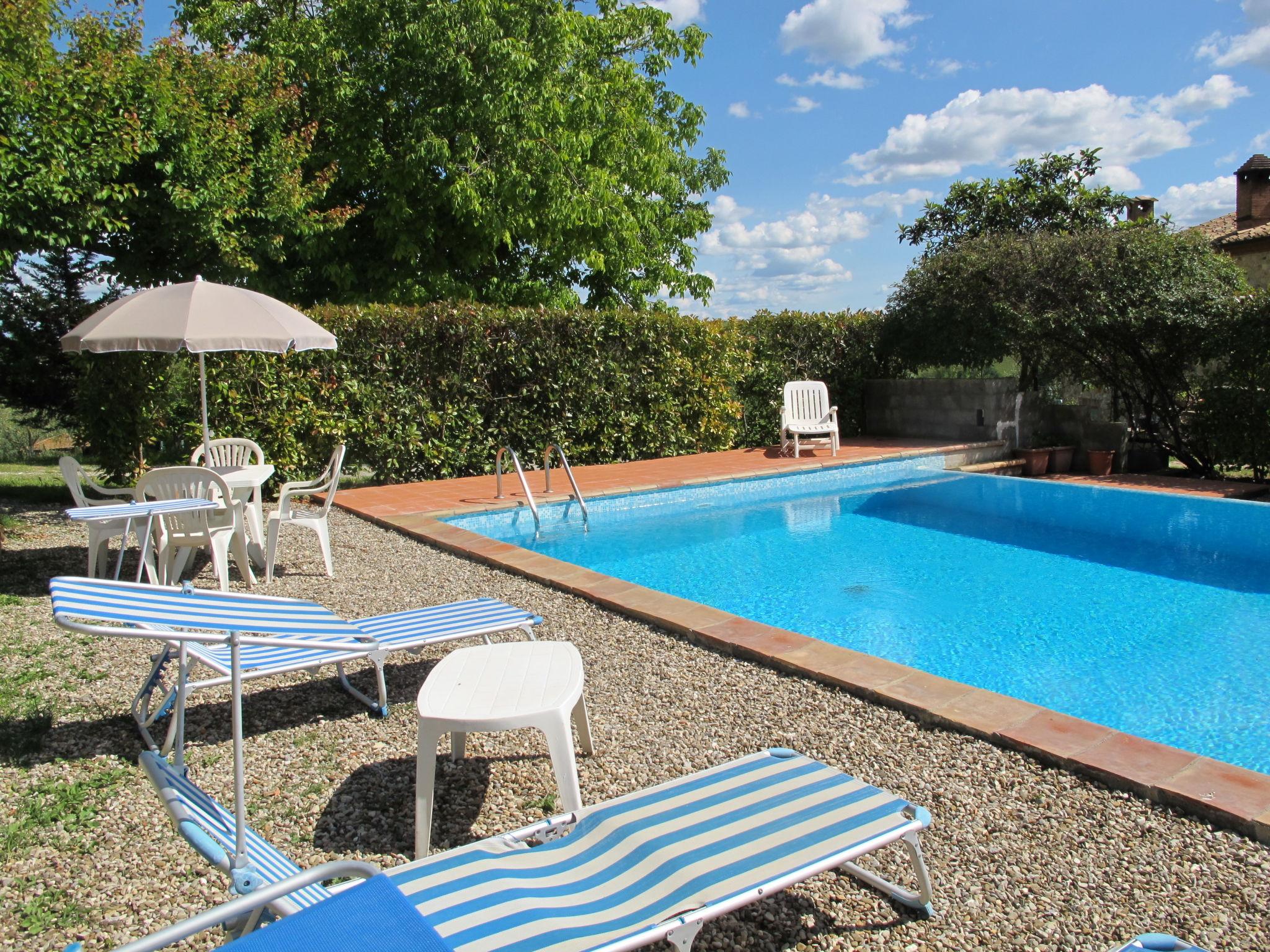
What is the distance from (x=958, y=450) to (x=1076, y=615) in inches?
268

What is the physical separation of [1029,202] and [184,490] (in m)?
20.9

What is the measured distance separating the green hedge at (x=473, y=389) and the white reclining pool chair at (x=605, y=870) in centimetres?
761

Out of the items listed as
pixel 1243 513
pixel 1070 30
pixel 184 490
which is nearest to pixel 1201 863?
pixel 184 490

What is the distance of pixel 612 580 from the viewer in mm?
5848

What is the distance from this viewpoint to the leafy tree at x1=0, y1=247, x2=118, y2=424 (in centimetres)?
1082

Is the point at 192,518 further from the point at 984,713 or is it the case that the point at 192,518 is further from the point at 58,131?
the point at 984,713

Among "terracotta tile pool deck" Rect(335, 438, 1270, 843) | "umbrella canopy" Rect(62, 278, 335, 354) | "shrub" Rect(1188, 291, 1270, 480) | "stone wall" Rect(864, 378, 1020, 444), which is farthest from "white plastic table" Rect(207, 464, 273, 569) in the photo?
"shrub" Rect(1188, 291, 1270, 480)

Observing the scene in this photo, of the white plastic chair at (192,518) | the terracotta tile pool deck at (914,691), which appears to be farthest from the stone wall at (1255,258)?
the white plastic chair at (192,518)

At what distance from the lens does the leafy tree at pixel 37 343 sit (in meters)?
10.8

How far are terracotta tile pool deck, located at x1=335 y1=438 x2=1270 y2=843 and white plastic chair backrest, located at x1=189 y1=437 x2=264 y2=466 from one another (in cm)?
127

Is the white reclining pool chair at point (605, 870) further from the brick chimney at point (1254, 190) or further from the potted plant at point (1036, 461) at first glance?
the brick chimney at point (1254, 190)

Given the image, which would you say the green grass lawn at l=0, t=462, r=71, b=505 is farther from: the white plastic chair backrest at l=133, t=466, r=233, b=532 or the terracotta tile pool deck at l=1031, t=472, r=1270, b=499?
the terracotta tile pool deck at l=1031, t=472, r=1270, b=499

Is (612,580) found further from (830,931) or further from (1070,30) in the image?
(1070,30)

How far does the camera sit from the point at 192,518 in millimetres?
5586
